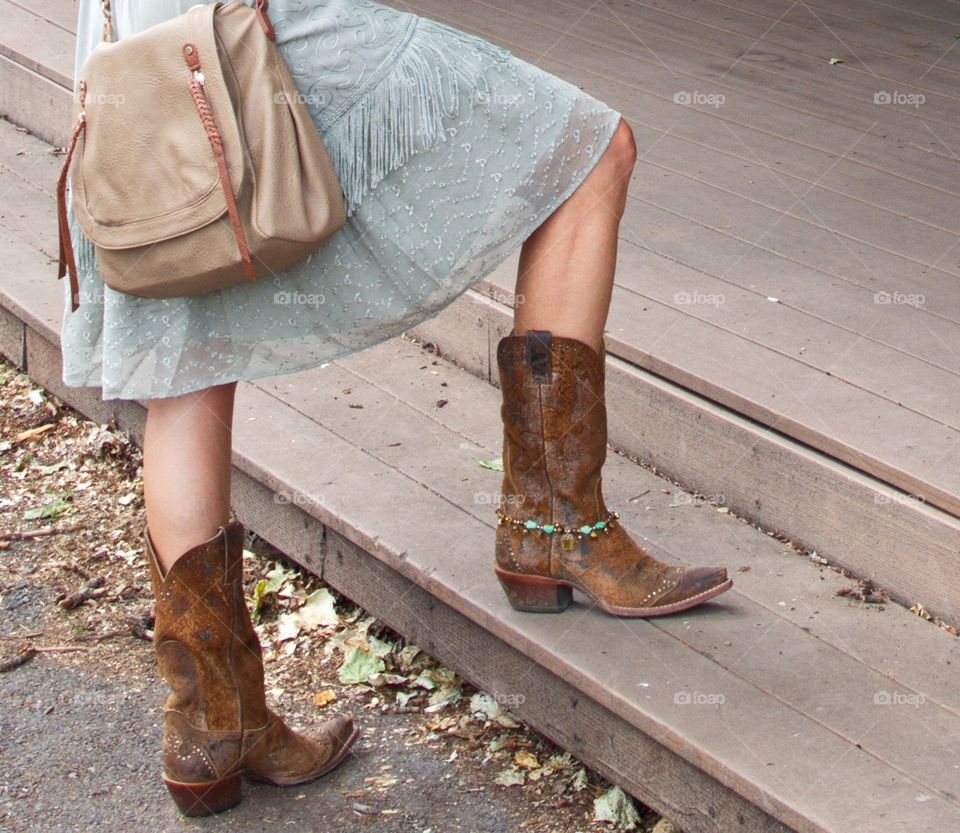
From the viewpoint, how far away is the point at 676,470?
2.96 m

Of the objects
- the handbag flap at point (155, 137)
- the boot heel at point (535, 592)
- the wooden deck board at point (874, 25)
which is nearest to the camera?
the handbag flap at point (155, 137)

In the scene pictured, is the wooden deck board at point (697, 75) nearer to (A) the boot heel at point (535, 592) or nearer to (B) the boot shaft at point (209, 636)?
(A) the boot heel at point (535, 592)

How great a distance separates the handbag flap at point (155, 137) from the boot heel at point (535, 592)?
0.82 m

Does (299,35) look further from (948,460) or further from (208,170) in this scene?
(948,460)

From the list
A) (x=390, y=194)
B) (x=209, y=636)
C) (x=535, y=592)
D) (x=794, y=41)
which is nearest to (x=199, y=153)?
(x=390, y=194)

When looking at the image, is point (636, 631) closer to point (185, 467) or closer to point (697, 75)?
point (185, 467)

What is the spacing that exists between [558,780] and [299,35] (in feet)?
4.20

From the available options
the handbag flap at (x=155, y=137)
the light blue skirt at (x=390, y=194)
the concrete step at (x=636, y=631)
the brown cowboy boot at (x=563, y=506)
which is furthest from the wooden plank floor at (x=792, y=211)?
the handbag flap at (x=155, y=137)

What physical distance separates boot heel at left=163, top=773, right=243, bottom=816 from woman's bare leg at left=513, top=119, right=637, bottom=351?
2.76 ft

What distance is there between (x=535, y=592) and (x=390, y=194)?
2.33 feet

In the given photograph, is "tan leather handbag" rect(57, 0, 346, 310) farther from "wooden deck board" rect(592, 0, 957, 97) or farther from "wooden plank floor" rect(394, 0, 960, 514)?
"wooden deck board" rect(592, 0, 957, 97)

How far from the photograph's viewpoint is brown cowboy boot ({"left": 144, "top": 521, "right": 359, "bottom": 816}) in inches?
89.2

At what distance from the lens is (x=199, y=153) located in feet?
6.47

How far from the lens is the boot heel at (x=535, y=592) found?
8.07 feet
